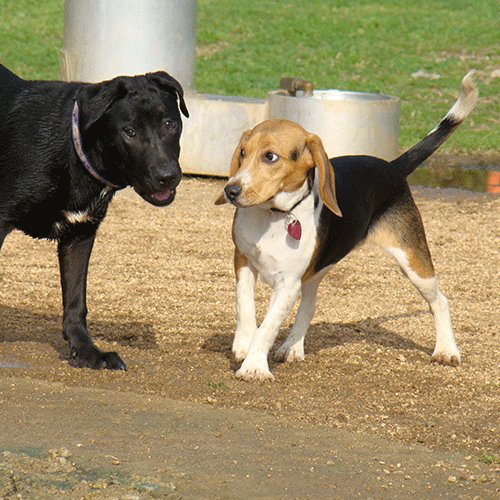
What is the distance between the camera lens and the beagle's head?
18.4 feet

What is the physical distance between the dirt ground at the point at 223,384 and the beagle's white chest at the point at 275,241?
21.2 inches

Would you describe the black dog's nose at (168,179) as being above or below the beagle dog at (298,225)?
above

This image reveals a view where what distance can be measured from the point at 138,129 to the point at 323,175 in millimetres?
852

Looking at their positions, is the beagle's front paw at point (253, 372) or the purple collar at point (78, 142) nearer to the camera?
the purple collar at point (78, 142)

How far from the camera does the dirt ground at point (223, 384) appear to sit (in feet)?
15.0

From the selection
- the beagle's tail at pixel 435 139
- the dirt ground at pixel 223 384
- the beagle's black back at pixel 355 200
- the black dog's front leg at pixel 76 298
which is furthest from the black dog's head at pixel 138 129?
the beagle's tail at pixel 435 139

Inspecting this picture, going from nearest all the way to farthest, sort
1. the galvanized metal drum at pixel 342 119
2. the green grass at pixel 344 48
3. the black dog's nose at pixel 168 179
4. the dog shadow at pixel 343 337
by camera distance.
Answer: the black dog's nose at pixel 168 179
the dog shadow at pixel 343 337
the galvanized metal drum at pixel 342 119
the green grass at pixel 344 48

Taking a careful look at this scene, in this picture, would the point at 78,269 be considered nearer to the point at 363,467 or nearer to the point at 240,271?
the point at 240,271

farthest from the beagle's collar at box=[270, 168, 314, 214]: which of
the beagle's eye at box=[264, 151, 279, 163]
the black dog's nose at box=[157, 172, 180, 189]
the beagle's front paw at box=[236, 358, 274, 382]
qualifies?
the beagle's front paw at box=[236, 358, 274, 382]

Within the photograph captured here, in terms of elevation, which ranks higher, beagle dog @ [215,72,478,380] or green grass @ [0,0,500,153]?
beagle dog @ [215,72,478,380]

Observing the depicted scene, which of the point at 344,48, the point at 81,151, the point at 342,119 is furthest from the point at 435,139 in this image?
the point at 344,48

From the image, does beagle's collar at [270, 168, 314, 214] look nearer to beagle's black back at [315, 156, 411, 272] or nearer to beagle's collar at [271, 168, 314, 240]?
beagle's collar at [271, 168, 314, 240]

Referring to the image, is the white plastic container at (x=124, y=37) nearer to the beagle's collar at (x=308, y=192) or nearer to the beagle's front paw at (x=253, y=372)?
the beagle's collar at (x=308, y=192)

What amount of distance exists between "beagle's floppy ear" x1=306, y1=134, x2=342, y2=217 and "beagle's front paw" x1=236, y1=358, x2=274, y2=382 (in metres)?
0.79
